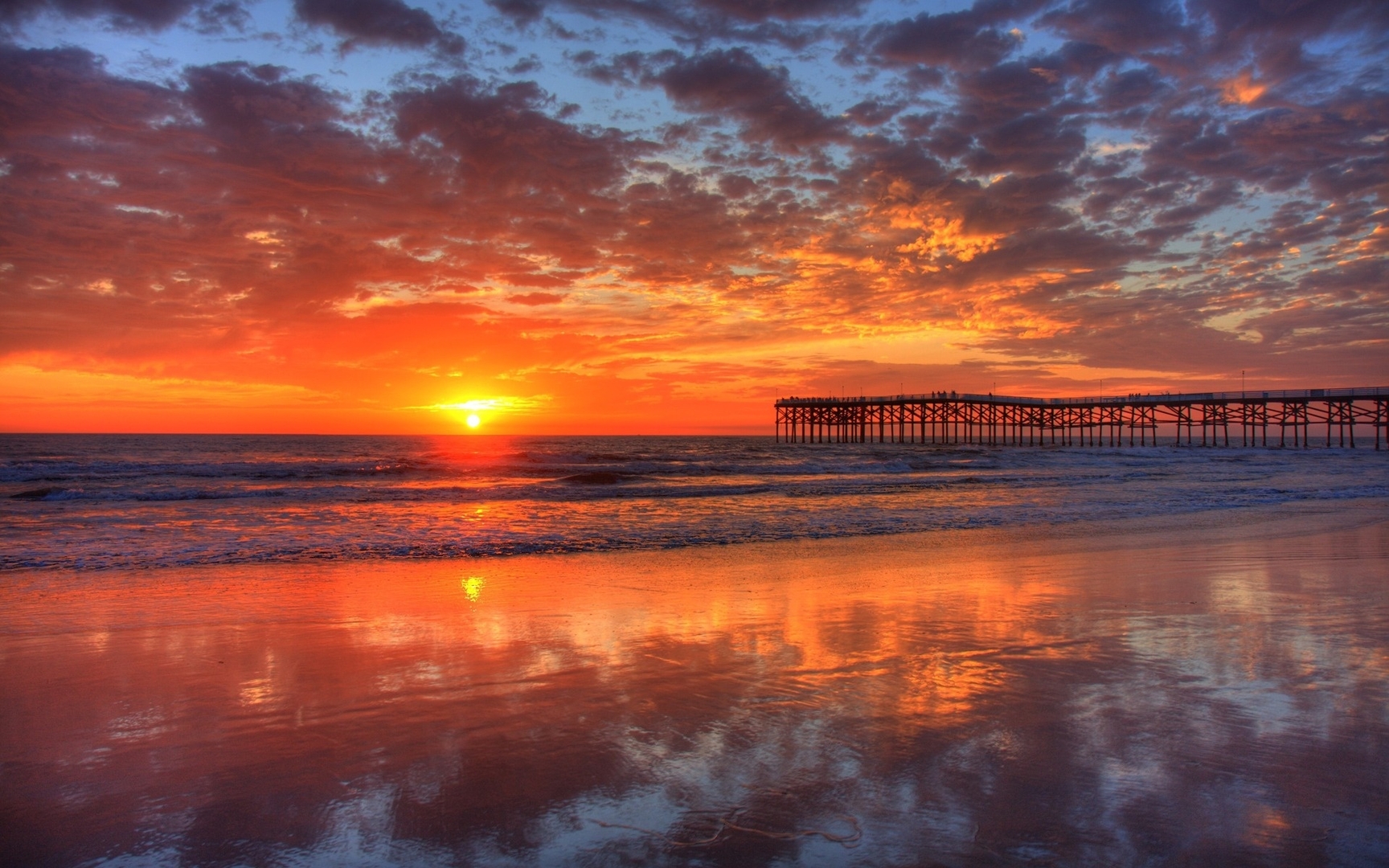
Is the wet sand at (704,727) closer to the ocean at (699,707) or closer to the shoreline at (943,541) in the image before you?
the ocean at (699,707)

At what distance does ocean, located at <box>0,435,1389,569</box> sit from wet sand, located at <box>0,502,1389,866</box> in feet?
14.5

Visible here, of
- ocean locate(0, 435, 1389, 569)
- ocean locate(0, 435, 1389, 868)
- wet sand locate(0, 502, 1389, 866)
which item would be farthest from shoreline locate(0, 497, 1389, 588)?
wet sand locate(0, 502, 1389, 866)

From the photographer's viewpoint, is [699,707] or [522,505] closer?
[699,707]

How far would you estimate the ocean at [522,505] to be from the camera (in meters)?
11.8

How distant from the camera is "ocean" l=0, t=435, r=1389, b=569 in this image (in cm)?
1181

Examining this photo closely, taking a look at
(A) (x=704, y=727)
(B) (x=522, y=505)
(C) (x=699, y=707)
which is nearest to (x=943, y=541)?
(C) (x=699, y=707)

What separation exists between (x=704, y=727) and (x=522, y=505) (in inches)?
648

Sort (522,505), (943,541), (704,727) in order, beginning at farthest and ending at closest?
(522,505) < (943,541) < (704,727)

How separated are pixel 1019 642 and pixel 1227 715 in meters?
1.57

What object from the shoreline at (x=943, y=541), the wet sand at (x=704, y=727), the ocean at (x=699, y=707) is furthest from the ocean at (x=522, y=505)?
the wet sand at (x=704, y=727)

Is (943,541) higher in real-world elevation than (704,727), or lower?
lower

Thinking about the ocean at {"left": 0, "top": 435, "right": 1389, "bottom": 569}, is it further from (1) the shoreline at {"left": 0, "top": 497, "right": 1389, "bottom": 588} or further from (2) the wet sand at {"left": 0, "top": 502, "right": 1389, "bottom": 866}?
(2) the wet sand at {"left": 0, "top": 502, "right": 1389, "bottom": 866}

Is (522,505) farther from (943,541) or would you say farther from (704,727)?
(704,727)

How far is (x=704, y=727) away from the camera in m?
3.82
